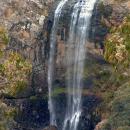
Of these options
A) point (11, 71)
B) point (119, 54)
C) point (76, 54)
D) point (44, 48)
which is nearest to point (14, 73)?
point (11, 71)

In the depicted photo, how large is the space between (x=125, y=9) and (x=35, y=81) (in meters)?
8.77

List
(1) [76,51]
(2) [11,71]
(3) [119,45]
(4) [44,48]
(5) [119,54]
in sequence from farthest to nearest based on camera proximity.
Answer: (4) [44,48], (1) [76,51], (2) [11,71], (3) [119,45], (5) [119,54]

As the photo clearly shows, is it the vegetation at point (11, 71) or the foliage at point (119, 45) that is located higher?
the foliage at point (119, 45)

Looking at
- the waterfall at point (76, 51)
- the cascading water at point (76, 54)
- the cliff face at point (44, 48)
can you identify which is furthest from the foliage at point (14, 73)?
the waterfall at point (76, 51)

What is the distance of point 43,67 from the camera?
52562mm

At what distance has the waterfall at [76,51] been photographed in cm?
5150

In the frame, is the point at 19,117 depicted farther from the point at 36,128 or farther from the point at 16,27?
the point at 16,27

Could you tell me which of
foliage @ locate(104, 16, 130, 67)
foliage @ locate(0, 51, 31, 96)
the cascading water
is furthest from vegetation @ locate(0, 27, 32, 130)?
foliage @ locate(104, 16, 130, 67)

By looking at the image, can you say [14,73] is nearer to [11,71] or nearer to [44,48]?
[11,71]

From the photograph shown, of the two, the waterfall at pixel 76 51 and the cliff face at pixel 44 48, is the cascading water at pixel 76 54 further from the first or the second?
the cliff face at pixel 44 48

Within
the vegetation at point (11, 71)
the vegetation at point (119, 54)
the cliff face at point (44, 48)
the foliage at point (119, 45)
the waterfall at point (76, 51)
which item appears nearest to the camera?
the vegetation at point (119, 54)

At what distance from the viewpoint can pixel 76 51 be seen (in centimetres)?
5191

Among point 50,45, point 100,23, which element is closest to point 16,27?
point 50,45

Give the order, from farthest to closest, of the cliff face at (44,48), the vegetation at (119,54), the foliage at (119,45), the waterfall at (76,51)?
the waterfall at (76,51) < the cliff face at (44,48) < the foliage at (119,45) < the vegetation at (119,54)
